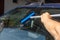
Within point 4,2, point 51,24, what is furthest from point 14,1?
point 51,24

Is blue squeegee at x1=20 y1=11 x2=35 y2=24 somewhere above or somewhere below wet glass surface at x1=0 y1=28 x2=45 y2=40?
above

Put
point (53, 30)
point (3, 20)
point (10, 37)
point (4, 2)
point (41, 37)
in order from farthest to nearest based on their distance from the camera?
point (4, 2) → point (3, 20) → point (10, 37) → point (41, 37) → point (53, 30)

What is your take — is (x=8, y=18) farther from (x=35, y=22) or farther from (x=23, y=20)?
(x=35, y=22)

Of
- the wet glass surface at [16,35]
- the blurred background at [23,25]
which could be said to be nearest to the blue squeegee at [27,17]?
the blurred background at [23,25]

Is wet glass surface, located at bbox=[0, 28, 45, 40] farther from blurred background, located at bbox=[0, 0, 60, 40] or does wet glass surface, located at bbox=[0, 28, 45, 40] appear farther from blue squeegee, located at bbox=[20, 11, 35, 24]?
blue squeegee, located at bbox=[20, 11, 35, 24]

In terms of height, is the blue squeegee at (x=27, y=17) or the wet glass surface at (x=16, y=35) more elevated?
the blue squeegee at (x=27, y=17)

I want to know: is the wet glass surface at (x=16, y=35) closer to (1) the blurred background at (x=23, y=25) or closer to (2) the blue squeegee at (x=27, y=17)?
(1) the blurred background at (x=23, y=25)

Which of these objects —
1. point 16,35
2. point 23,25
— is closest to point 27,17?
point 23,25

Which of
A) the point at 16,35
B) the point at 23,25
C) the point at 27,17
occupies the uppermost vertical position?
the point at 27,17

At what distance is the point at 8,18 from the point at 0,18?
11 cm

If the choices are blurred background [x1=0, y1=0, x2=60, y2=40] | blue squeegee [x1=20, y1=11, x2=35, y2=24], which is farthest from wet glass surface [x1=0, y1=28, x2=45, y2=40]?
blue squeegee [x1=20, y1=11, x2=35, y2=24]

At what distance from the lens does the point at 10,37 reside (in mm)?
2582

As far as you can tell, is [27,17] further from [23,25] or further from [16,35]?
[16,35]

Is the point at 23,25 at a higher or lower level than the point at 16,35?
higher
